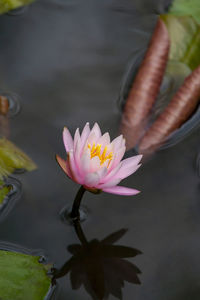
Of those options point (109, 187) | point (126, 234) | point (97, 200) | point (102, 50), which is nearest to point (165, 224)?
point (126, 234)

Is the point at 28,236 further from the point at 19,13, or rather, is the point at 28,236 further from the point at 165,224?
the point at 19,13

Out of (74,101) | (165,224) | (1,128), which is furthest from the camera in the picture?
(74,101)

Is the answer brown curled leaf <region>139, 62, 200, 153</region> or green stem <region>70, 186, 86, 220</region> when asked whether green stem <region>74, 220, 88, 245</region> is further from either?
brown curled leaf <region>139, 62, 200, 153</region>

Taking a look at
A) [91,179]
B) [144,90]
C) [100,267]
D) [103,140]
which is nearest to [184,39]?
[144,90]

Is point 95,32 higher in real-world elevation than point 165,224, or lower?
higher

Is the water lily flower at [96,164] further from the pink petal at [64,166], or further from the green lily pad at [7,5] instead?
the green lily pad at [7,5]

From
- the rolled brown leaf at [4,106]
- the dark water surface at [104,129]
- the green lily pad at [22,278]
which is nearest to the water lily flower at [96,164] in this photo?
the dark water surface at [104,129]

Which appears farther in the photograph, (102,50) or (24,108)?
(102,50)
